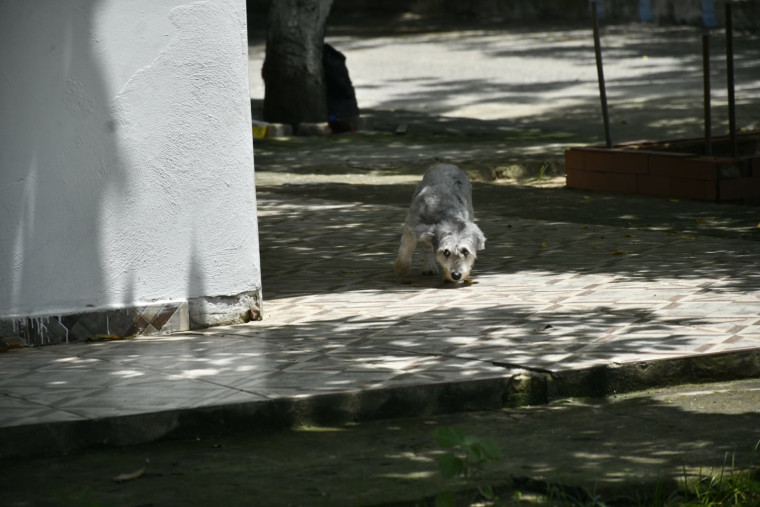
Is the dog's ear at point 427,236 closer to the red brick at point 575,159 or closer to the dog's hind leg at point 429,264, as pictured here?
the dog's hind leg at point 429,264

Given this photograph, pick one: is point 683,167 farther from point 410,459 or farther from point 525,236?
point 410,459

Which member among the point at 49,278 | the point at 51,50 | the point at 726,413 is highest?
the point at 51,50

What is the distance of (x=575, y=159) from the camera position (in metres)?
13.1

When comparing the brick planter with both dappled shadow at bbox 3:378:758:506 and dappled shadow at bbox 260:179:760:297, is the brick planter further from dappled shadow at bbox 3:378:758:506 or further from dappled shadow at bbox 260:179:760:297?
dappled shadow at bbox 3:378:758:506

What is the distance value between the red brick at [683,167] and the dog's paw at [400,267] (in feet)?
14.2

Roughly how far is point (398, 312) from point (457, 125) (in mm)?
11074

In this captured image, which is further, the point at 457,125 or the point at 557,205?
the point at 457,125

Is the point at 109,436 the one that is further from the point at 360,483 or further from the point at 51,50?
the point at 51,50

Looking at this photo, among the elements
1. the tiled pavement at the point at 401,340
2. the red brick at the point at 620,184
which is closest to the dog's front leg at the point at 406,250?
the tiled pavement at the point at 401,340

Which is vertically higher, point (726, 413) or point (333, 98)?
point (333, 98)

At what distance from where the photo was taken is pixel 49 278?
22.3 ft

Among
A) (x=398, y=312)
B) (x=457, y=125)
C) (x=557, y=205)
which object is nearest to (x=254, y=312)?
(x=398, y=312)

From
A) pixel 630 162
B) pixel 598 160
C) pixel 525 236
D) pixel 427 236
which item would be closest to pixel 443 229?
pixel 427 236

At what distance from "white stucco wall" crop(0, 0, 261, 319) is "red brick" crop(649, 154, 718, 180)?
6.00m
